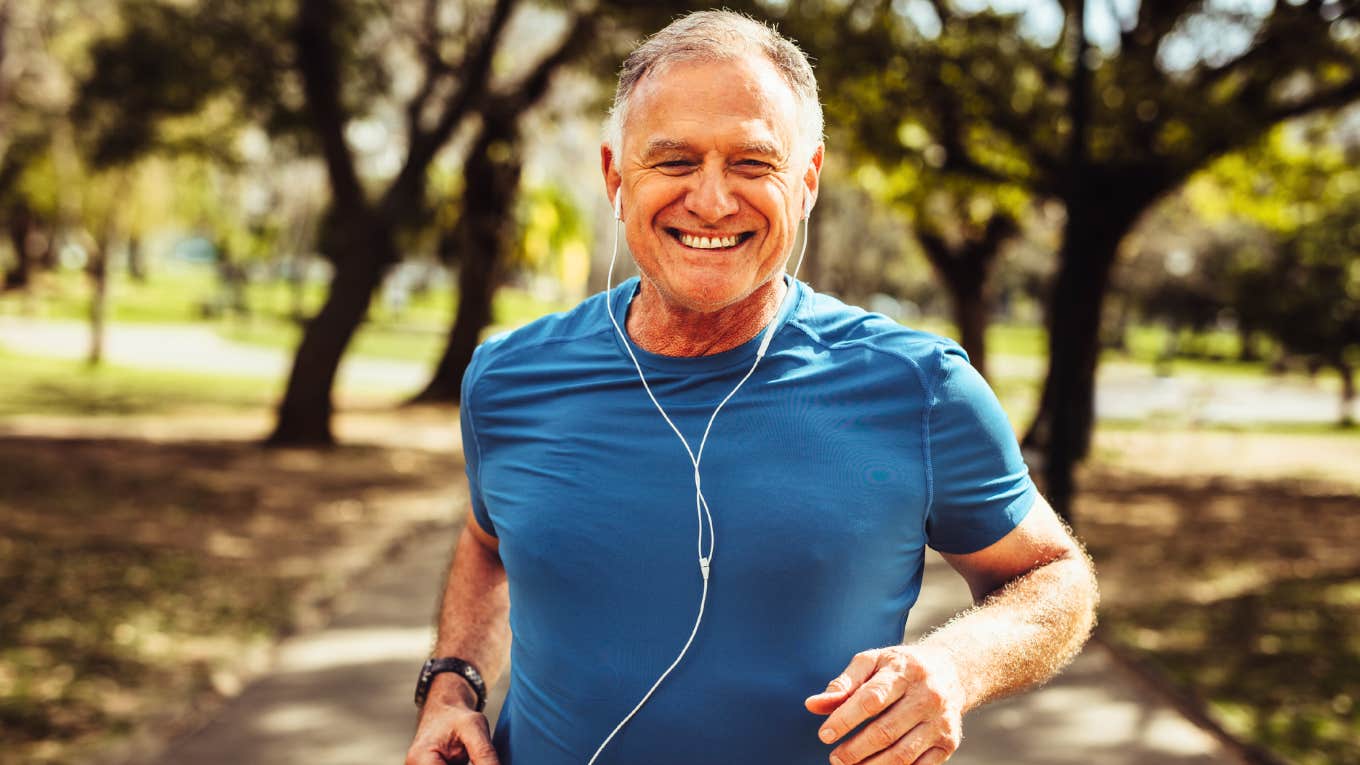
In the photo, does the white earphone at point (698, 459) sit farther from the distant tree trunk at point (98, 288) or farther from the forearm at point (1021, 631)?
the distant tree trunk at point (98, 288)

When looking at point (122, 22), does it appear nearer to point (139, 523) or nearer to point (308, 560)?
point (139, 523)

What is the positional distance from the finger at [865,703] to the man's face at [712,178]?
2.14 feet

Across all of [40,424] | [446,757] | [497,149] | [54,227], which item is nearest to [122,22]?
[40,424]

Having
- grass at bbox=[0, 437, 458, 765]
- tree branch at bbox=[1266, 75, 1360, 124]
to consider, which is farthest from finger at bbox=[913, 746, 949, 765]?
tree branch at bbox=[1266, 75, 1360, 124]

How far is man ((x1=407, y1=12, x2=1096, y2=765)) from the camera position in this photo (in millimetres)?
1888

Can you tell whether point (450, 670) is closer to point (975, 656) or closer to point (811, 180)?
point (975, 656)

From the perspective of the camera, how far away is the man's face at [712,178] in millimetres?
1978

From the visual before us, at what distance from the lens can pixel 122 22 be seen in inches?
639

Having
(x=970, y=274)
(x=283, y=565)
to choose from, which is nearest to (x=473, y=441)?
(x=283, y=565)

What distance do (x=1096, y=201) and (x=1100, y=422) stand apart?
12.0m

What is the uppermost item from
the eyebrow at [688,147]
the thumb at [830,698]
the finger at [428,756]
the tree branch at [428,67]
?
the tree branch at [428,67]

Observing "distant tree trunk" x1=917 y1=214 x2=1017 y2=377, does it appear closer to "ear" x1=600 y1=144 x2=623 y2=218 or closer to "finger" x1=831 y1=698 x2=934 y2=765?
"ear" x1=600 y1=144 x2=623 y2=218

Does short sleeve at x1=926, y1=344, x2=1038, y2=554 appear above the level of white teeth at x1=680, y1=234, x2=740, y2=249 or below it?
below

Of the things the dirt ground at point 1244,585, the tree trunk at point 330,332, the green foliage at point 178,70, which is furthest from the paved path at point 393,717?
the green foliage at point 178,70
